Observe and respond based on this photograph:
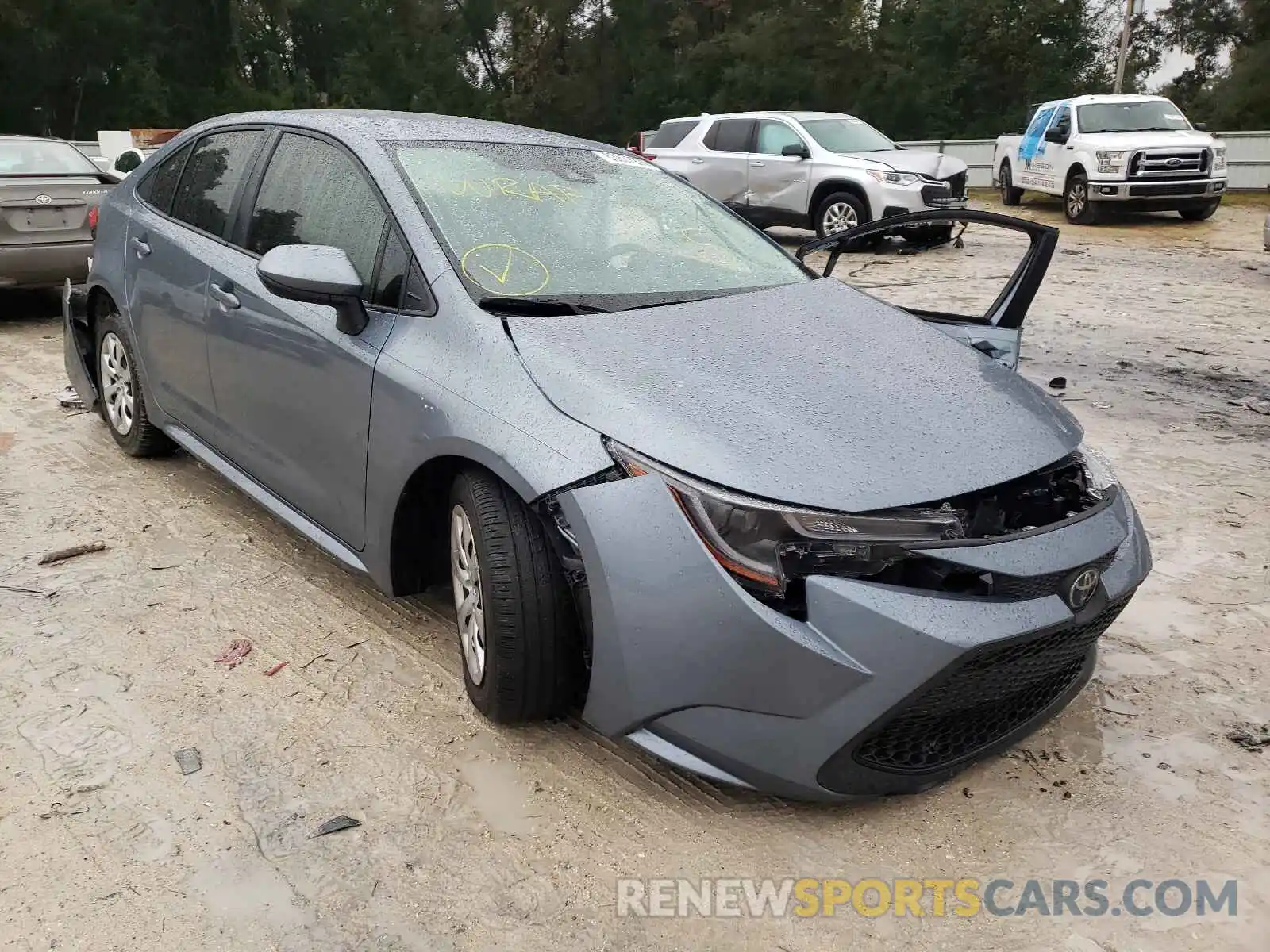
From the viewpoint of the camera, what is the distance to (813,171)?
13.6m

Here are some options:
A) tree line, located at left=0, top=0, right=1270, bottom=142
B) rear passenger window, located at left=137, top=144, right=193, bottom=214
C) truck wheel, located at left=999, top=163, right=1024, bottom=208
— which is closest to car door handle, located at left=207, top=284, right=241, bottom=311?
rear passenger window, located at left=137, top=144, right=193, bottom=214

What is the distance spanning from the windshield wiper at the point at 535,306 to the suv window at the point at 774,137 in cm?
1160

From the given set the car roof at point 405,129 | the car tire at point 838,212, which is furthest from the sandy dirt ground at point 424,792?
the car tire at point 838,212

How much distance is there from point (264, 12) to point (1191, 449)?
133 ft

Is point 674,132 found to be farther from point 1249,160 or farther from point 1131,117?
point 1249,160

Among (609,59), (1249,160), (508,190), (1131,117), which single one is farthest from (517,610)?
(609,59)

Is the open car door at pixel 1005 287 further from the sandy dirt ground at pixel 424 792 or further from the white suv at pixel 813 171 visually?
the white suv at pixel 813 171

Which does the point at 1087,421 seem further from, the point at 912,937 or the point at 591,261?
the point at 912,937

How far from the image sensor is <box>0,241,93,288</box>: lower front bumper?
809 cm

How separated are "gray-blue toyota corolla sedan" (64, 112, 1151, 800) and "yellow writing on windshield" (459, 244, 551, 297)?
0.01 metres

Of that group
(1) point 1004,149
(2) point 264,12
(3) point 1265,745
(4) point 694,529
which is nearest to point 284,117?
(4) point 694,529

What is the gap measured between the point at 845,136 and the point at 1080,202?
14.5 ft

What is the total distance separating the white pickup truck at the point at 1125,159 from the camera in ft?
50.3

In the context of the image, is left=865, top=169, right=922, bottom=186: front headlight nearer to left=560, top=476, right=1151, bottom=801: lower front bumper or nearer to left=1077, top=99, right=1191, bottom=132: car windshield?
left=1077, top=99, right=1191, bottom=132: car windshield
